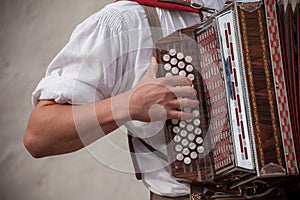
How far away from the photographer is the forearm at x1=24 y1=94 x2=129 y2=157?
1261 millimetres

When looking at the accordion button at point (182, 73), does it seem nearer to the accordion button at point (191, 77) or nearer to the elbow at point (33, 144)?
the accordion button at point (191, 77)

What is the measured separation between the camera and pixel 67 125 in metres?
1.28

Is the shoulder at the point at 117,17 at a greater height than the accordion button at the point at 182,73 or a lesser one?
greater

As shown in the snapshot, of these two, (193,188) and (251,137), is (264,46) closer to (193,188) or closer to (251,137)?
(251,137)

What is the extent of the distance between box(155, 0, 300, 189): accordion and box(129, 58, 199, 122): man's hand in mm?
21

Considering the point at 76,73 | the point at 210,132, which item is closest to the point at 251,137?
the point at 210,132

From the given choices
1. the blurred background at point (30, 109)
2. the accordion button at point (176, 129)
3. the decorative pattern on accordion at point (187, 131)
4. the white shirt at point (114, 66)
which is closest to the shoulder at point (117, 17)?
the white shirt at point (114, 66)

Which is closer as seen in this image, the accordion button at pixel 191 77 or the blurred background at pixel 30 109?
the accordion button at pixel 191 77

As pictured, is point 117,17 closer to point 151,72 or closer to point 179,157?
point 151,72

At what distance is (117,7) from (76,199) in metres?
1.44

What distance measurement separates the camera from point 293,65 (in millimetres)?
1225

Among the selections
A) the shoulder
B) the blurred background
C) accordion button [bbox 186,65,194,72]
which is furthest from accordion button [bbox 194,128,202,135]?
the blurred background

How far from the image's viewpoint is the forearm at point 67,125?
1261mm

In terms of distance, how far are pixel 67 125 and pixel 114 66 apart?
14 cm
